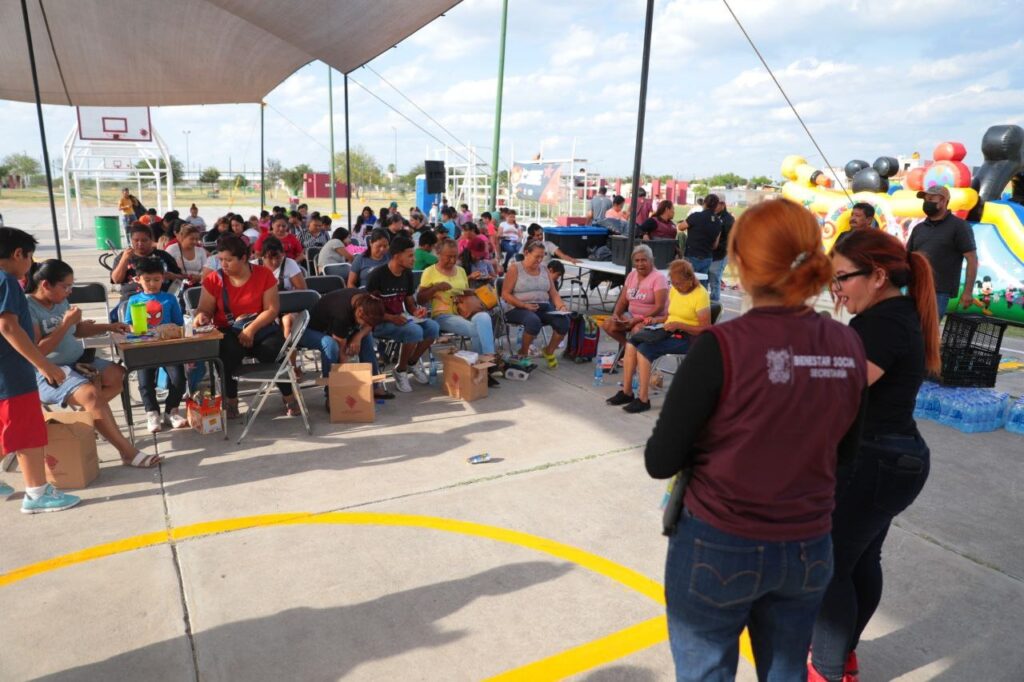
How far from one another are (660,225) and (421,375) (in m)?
5.91

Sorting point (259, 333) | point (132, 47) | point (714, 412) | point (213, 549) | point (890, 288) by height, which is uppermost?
point (132, 47)

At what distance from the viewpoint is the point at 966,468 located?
4.62 meters

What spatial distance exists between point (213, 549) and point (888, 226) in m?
12.4

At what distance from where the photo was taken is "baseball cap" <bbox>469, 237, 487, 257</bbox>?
8.30 m

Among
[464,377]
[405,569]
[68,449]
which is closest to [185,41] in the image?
[464,377]

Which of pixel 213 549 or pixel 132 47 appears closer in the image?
pixel 213 549

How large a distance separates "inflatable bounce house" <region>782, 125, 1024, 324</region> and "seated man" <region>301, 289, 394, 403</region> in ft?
18.0

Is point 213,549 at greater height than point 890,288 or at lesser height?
lesser

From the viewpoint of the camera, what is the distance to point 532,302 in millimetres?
7172

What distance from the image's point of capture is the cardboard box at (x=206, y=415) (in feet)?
16.0

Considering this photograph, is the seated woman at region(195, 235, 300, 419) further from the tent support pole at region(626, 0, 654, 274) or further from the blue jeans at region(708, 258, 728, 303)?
the blue jeans at region(708, 258, 728, 303)

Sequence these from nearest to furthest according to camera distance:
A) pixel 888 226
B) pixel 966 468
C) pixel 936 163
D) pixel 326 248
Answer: pixel 966 468 → pixel 326 248 → pixel 936 163 → pixel 888 226

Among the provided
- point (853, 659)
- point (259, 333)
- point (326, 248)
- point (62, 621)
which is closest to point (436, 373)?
point (259, 333)

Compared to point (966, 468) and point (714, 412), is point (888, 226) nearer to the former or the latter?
point (966, 468)
